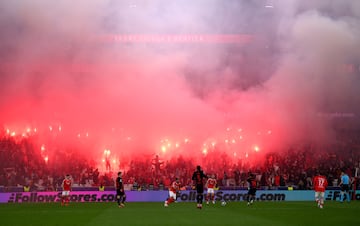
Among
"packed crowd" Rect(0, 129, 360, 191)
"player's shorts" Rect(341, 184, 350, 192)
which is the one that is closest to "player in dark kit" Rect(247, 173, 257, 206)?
"packed crowd" Rect(0, 129, 360, 191)

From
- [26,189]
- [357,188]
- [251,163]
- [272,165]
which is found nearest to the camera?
[26,189]

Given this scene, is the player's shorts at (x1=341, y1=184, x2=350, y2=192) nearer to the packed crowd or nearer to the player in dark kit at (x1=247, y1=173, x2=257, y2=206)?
the packed crowd

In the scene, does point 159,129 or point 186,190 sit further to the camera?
point 159,129

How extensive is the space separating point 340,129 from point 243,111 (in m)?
9.01

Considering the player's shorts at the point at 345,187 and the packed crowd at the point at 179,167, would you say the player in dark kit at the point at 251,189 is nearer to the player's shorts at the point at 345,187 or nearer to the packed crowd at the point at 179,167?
the packed crowd at the point at 179,167

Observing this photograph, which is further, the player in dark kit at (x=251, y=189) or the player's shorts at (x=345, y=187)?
the player's shorts at (x=345, y=187)

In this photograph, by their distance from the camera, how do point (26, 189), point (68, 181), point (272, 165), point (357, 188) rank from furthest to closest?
point (272, 165), point (357, 188), point (26, 189), point (68, 181)

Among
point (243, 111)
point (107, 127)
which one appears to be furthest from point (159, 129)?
point (243, 111)

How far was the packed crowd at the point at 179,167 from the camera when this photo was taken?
34.6 metres

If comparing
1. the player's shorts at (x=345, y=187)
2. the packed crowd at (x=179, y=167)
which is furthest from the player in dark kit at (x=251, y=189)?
the player's shorts at (x=345, y=187)

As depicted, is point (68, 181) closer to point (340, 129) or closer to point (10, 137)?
point (10, 137)

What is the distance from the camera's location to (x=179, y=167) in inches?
1555

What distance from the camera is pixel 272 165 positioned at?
4000cm

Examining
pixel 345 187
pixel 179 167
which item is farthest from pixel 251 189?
pixel 179 167
